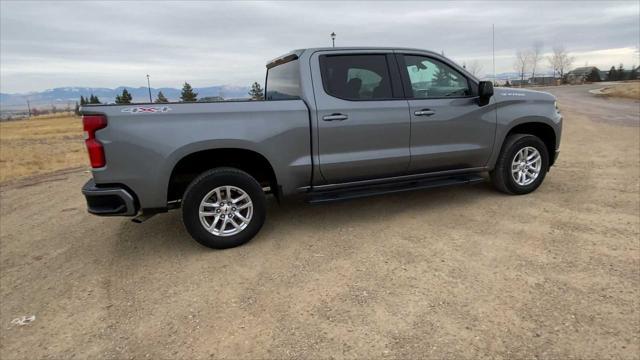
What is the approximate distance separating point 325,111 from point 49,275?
3.03 m

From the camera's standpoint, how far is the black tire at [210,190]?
4059 millimetres

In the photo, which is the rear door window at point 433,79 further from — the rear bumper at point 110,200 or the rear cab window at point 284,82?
the rear bumper at point 110,200

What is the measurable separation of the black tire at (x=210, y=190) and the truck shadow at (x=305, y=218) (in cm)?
21

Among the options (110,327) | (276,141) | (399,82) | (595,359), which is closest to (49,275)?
(110,327)

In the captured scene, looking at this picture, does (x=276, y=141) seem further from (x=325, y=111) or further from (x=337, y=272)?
(x=337, y=272)

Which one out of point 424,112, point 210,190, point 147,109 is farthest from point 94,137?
point 424,112

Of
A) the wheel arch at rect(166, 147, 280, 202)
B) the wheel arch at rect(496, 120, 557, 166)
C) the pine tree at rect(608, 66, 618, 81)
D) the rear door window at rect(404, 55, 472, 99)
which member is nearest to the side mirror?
the rear door window at rect(404, 55, 472, 99)

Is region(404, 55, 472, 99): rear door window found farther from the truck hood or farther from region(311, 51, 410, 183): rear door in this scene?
the truck hood

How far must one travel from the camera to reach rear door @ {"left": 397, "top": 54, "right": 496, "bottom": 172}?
4895 mm

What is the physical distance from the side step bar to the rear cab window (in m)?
1.06

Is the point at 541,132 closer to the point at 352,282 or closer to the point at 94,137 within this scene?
the point at 352,282

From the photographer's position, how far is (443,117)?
16.3 feet

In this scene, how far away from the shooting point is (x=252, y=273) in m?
3.78

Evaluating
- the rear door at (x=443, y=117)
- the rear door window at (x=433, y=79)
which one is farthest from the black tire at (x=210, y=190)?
the rear door window at (x=433, y=79)
